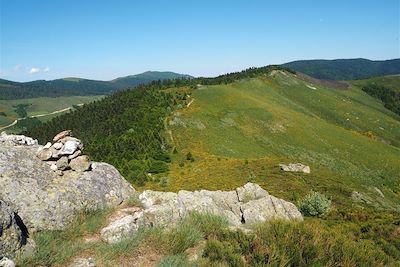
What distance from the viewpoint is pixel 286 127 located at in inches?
3027

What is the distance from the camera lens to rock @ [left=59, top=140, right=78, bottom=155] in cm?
1502

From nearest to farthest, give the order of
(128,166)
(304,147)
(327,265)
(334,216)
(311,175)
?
(327,265) < (334,216) < (311,175) < (128,166) < (304,147)

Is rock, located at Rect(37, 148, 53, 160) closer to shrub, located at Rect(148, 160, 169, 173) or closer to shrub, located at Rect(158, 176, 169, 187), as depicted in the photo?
shrub, located at Rect(158, 176, 169, 187)

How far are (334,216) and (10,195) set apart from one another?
2292 cm

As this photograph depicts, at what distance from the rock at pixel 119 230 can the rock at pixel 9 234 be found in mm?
2348

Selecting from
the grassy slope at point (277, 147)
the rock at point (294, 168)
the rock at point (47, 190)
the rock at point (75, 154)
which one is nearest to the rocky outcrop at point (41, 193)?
the rock at point (47, 190)

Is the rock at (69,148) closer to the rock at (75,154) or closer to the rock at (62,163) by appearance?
the rock at (75,154)

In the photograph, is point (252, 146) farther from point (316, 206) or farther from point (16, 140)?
point (16, 140)

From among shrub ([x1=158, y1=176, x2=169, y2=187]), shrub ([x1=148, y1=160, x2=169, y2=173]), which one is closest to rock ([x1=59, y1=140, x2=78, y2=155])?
shrub ([x1=158, y1=176, x2=169, y2=187])

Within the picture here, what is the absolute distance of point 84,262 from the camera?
9.64 m

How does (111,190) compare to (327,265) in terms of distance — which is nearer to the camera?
(327,265)

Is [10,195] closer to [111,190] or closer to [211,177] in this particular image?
[111,190]

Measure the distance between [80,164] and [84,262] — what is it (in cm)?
621

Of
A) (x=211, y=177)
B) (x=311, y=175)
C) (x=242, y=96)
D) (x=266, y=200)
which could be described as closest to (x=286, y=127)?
(x=242, y=96)
